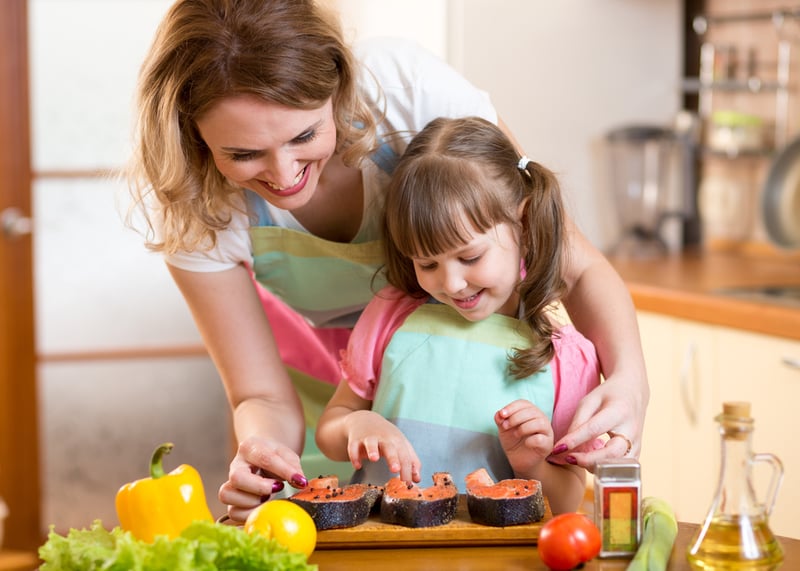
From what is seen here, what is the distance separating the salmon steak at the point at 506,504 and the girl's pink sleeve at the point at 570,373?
26cm

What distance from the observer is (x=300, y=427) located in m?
1.68

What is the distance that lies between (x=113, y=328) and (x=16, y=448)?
513 millimetres

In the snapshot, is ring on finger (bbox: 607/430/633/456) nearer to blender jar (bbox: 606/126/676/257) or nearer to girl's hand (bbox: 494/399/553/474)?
→ girl's hand (bbox: 494/399/553/474)

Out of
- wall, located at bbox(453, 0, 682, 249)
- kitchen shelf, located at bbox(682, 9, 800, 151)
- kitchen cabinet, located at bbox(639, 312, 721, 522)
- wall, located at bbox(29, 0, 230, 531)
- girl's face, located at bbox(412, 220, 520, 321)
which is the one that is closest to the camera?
girl's face, located at bbox(412, 220, 520, 321)

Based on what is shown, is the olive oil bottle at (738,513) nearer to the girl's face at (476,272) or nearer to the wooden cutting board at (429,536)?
the wooden cutting board at (429,536)

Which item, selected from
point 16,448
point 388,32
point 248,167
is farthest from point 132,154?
point 16,448

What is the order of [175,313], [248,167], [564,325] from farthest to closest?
[175,313], [564,325], [248,167]

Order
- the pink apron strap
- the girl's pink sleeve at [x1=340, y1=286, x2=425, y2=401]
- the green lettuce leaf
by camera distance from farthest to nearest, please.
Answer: the pink apron strap
the girl's pink sleeve at [x1=340, y1=286, x2=425, y2=401]
the green lettuce leaf

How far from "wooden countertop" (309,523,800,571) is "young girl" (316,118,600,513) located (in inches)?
8.1

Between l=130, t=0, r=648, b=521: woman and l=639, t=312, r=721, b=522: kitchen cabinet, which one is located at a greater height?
l=130, t=0, r=648, b=521: woman

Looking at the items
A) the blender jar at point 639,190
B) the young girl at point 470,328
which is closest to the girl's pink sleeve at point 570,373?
the young girl at point 470,328

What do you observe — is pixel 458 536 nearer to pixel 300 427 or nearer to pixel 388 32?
pixel 300 427

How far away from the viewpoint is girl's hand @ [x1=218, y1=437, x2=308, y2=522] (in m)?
1.34

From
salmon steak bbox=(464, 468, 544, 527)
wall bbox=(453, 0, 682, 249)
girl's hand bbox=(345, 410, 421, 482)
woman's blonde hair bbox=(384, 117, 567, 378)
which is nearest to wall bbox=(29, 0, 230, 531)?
wall bbox=(453, 0, 682, 249)
